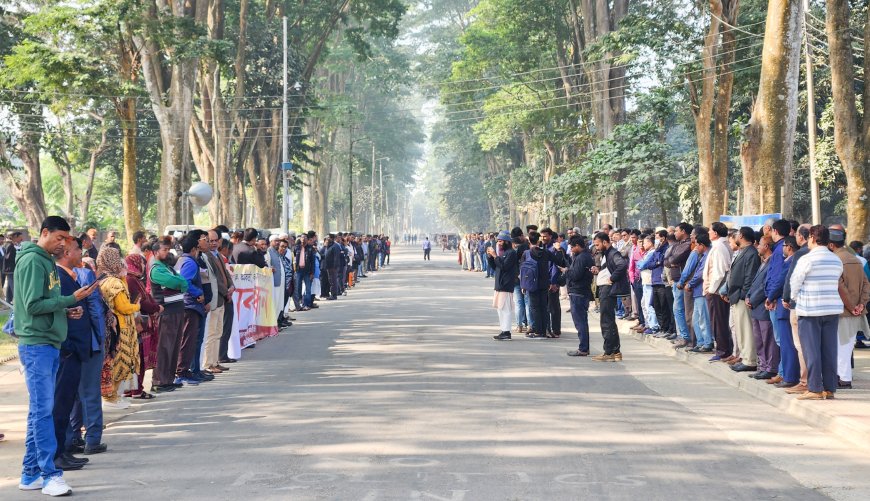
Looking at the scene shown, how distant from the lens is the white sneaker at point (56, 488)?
23.0 ft

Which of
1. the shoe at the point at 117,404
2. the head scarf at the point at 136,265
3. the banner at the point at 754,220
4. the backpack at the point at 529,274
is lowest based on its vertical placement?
the shoe at the point at 117,404

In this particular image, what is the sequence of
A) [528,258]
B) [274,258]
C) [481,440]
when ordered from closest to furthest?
[481,440] → [528,258] → [274,258]

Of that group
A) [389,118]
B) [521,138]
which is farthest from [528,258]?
[389,118]

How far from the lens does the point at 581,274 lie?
51.5ft

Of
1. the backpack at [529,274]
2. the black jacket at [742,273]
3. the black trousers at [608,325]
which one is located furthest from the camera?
the backpack at [529,274]

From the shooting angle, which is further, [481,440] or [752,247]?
[752,247]

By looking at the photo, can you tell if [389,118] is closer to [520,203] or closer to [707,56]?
[520,203]

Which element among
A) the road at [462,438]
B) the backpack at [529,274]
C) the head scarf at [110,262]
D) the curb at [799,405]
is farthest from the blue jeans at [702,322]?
the head scarf at [110,262]

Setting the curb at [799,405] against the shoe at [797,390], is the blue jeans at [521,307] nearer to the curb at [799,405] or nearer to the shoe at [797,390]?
the curb at [799,405]

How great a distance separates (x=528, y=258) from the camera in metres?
18.3

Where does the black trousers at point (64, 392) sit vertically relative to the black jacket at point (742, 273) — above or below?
below

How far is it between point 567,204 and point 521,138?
25.7 meters

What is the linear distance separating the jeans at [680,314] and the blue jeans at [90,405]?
9.80 m

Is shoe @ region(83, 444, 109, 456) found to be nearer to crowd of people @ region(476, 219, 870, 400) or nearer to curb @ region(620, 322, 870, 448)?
curb @ region(620, 322, 870, 448)
